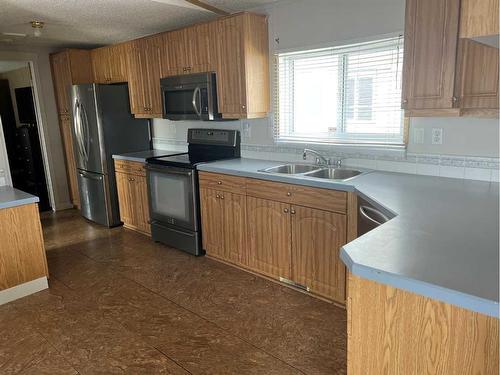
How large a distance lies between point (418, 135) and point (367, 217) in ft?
2.86

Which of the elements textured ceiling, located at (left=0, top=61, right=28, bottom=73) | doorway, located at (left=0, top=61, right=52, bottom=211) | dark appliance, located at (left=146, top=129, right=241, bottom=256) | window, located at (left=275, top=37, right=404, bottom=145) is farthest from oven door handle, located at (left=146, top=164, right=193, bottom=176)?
textured ceiling, located at (left=0, top=61, right=28, bottom=73)

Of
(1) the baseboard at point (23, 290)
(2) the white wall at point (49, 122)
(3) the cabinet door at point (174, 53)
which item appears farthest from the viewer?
(2) the white wall at point (49, 122)

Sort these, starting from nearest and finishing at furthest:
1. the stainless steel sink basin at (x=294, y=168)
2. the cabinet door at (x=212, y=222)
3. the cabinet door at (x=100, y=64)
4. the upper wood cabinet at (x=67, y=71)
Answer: the stainless steel sink basin at (x=294, y=168)
the cabinet door at (x=212, y=222)
the cabinet door at (x=100, y=64)
the upper wood cabinet at (x=67, y=71)

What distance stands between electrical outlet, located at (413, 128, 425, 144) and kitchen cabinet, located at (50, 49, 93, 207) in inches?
167

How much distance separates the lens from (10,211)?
2.82 metres

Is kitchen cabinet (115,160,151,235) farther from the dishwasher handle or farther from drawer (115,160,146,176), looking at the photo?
the dishwasher handle

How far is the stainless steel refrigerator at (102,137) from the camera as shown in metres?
4.46

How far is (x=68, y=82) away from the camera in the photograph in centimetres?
509

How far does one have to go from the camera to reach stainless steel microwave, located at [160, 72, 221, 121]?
3541 mm

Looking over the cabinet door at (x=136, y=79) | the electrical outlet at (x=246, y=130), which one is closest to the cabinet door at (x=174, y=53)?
the cabinet door at (x=136, y=79)

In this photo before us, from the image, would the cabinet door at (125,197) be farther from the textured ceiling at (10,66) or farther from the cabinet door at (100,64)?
the textured ceiling at (10,66)

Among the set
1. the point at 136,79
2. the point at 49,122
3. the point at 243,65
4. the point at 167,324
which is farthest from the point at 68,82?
the point at 167,324

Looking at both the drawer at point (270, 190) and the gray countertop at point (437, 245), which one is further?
the drawer at point (270, 190)

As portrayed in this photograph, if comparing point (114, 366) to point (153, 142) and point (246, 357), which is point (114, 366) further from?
point (153, 142)
